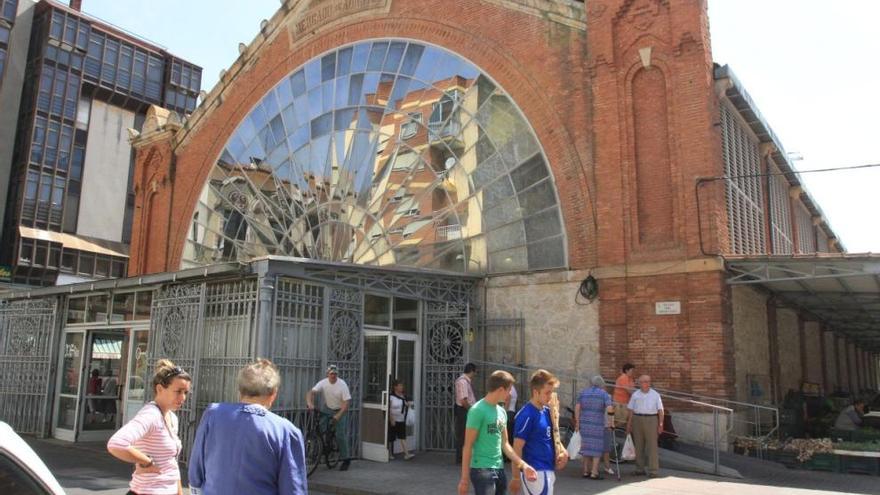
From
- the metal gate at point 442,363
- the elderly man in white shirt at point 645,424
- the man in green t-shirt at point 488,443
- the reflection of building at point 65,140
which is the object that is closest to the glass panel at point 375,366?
the metal gate at point 442,363

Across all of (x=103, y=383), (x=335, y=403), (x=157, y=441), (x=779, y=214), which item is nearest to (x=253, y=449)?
(x=157, y=441)

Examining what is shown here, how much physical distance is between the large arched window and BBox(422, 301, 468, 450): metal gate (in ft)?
4.91

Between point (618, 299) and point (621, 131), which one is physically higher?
point (621, 131)

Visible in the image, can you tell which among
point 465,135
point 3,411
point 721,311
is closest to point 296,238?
point 465,135

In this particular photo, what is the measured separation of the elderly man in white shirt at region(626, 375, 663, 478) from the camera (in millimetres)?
10602

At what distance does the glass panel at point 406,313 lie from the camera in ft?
48.3

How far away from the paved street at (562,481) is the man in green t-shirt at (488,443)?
413cm

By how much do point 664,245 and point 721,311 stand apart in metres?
1.64

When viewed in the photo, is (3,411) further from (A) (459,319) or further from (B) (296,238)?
(A) (459,319)

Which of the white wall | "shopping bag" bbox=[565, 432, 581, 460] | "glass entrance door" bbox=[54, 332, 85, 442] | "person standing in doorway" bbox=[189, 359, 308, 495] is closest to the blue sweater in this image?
"person standing in doorway" bbox=[189, 359, 308, 495]

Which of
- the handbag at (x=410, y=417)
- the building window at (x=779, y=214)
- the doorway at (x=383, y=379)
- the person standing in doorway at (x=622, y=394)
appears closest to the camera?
the person standing in doorway at (x=622, y=394)

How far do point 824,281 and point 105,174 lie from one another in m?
44.6

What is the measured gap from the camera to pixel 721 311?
12.2 metres

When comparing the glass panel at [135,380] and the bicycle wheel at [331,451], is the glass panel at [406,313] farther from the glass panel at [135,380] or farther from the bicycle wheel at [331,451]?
the glass panel at [135,380]
